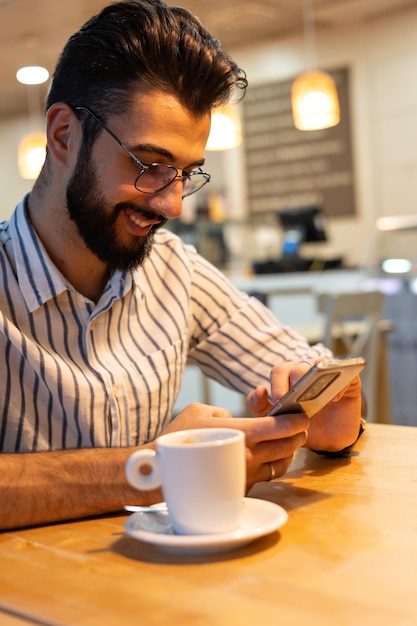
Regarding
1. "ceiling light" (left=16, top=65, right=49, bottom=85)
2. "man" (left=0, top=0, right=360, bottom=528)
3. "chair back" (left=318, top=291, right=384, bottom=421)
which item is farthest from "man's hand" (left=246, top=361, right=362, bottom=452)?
"ceiling light" (left=16, top=65, right=49, bottom=85)

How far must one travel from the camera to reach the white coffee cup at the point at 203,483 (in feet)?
2.47

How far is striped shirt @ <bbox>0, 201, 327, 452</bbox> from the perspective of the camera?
1.24 m

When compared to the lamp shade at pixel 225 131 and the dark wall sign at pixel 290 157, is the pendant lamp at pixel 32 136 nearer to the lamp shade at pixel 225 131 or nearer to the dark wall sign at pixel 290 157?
the lamp shade at pixel 225 131

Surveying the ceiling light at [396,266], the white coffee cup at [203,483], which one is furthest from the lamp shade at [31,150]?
the white coffee cup at [203,483]

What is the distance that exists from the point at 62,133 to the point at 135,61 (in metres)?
0.17

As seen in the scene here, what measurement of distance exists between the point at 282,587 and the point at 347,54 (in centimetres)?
697

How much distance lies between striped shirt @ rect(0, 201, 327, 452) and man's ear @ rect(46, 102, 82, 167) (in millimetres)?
109

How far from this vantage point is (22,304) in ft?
4.11

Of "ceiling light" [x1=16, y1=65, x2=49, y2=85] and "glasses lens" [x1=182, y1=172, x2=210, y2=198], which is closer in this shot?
"glasses lens" [x1=182, y1=172, x2=210, y2=198]

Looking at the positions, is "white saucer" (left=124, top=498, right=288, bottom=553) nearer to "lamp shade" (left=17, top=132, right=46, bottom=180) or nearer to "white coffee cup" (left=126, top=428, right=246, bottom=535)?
"white coffee cup" (left=126, top=428, right=246, bottom=535)

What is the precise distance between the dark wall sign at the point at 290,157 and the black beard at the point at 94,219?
6.05 meters

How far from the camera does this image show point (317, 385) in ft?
2.99

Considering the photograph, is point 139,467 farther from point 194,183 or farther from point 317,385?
point 194,183

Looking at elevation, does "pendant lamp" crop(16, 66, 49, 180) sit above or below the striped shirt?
above
